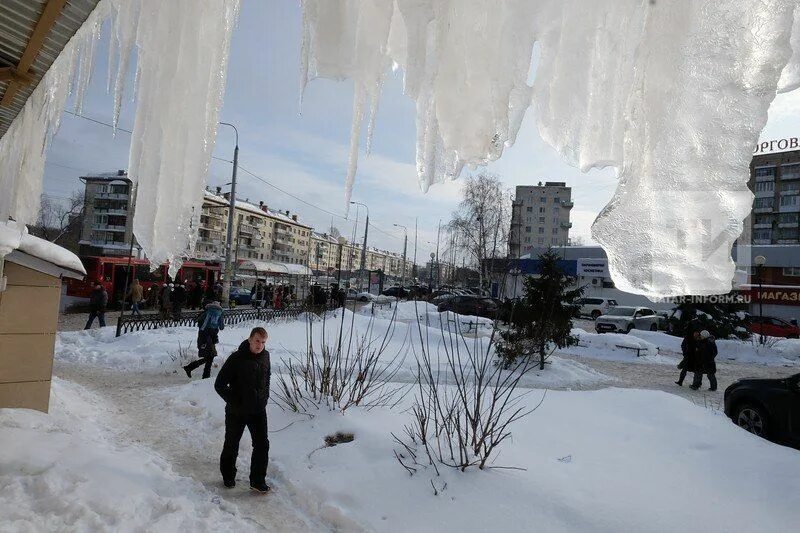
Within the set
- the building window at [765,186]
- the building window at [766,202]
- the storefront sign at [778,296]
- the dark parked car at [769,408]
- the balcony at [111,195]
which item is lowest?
the dark parked car at [769,408]

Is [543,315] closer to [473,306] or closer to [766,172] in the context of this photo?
[473,306]

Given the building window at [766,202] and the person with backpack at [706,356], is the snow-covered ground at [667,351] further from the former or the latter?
the building window at [766,202]

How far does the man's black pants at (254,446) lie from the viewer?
4.47 meters

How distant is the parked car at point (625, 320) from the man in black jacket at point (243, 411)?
22.2m

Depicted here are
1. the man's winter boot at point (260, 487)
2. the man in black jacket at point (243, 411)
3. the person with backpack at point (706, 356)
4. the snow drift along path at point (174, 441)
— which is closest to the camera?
the snow drift along path at point (174, 441)

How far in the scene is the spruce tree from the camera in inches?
460

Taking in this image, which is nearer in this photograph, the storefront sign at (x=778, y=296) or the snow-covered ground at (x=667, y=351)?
the snow-covered ground at (x=667, y=351)

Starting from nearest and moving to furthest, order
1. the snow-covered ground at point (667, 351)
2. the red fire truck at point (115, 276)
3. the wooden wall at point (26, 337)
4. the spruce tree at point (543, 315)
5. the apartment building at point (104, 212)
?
the wooden wall at point (26, 337) < the spruce tree at point (543, 315) < the snow-covered ground at point (667, 351) < the red fire truck at point (115, 276) < the apartment building at point (104, 212)

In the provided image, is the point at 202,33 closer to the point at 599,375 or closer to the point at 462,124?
the point at 462,124

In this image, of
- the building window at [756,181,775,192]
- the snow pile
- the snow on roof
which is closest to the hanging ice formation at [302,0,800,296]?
the snow pile

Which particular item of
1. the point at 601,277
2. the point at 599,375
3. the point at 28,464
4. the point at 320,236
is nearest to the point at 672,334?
the point at 599,375

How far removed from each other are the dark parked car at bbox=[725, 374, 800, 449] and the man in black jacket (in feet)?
23.4

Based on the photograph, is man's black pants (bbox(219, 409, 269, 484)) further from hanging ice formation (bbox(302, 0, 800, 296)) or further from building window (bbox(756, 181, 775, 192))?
building window (bbox(756, 181, 775, 192))

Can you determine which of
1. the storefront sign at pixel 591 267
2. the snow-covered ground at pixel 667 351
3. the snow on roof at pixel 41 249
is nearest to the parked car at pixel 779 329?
the snow-covered ground at pixel 667 351
